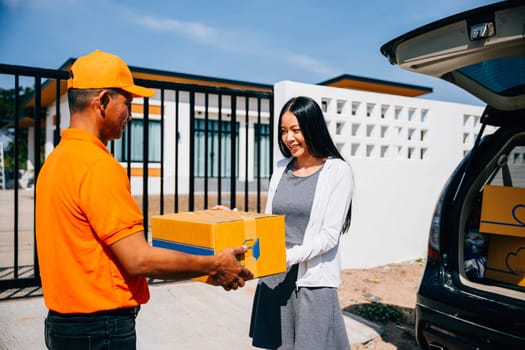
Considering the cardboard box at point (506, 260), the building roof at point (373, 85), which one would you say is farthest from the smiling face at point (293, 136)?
the building roof at point (373, 85)

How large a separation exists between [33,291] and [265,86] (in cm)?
1745

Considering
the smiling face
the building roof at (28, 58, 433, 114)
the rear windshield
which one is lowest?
the smiling face

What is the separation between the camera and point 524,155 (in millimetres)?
2939

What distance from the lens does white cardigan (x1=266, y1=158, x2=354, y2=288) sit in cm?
236

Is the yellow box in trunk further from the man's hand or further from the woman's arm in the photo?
the man's hand

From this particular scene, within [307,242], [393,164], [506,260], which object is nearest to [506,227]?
[506,260]

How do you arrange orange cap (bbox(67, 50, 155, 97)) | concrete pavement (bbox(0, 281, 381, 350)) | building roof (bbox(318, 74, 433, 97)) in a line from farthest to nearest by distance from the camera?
1. building roof (bbox(318, 74, 433, 97))
2. concrete pavement (bbox(0, 281, 381, 350))
3. orange cap (bbox(67, 50, 155, 97))

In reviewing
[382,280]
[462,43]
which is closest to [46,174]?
[462,43]

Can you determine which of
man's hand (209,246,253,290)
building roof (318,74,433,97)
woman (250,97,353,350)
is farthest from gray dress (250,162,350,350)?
building roof (318,74,433,97)

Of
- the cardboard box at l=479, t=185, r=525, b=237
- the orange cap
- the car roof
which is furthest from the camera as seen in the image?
the cardboard box at l=479, t=185, r=525, b=237

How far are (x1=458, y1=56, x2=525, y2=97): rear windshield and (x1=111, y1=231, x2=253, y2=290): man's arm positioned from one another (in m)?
1.78

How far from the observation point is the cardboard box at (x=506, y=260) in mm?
2703

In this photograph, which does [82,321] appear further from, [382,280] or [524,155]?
[382,280]

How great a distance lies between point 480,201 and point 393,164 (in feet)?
10.4
